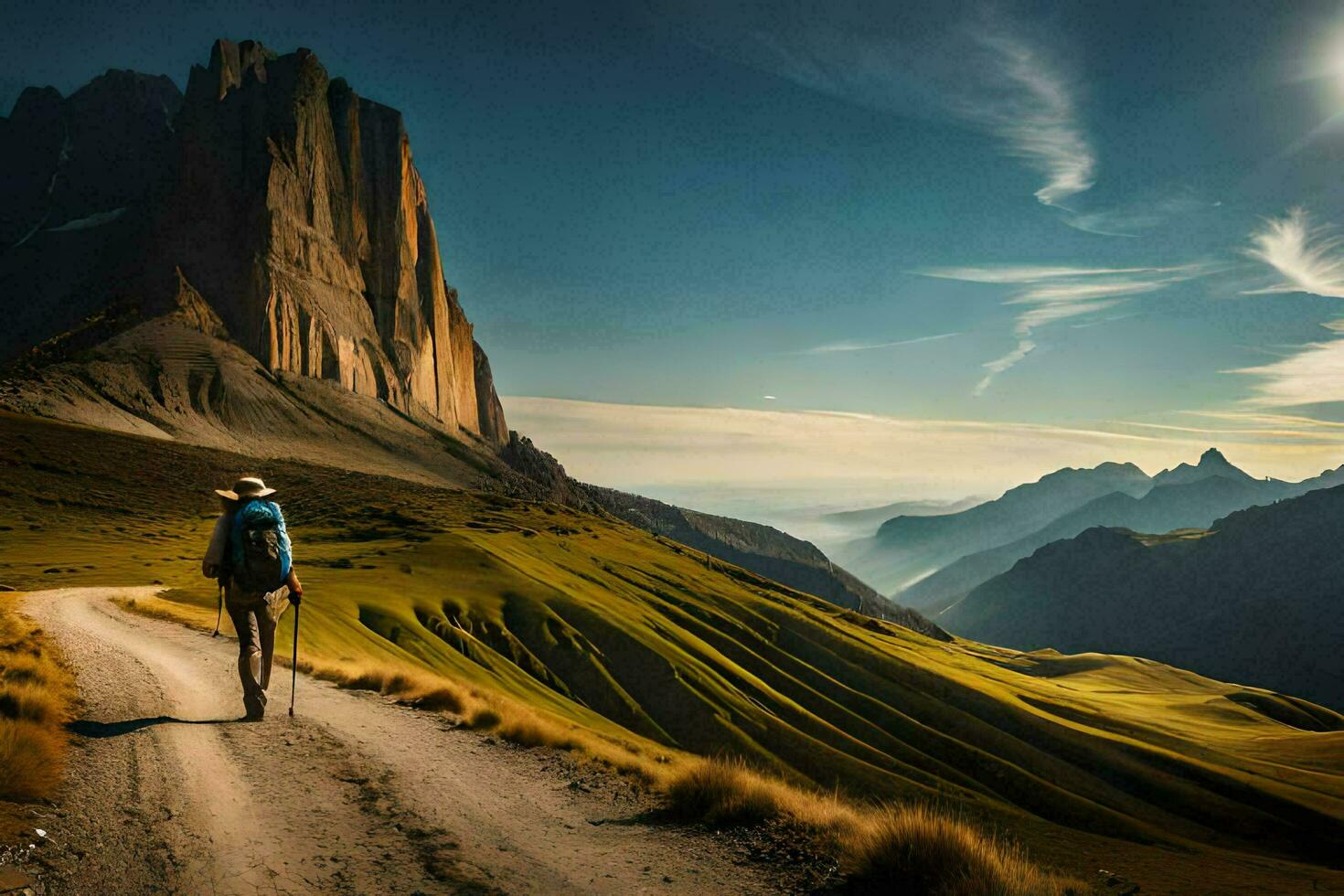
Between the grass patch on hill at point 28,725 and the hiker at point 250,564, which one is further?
the hiker at point 250,564

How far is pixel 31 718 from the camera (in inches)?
399

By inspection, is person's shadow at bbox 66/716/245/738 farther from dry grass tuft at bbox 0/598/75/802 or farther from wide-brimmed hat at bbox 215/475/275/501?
wide-brimmed hat at bbox 215/475/275/501

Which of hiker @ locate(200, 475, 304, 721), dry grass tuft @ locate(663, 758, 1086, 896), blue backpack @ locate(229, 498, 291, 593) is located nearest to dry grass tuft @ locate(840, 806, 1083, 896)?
dry grass tuft @ locate(663, 758, 1086, 896)

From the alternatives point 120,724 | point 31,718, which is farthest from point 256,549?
point 31,718

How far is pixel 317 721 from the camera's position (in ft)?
42.1

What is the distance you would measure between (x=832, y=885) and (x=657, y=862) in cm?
192

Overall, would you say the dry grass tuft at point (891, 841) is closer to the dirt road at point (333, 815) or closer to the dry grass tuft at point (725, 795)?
the dry grass tuft at point (725, 795)

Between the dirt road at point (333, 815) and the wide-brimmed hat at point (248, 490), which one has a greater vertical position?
the wide-brimmed hat at point (248, 490)

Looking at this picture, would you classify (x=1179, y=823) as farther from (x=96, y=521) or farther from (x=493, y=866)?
(x=96, y=521)

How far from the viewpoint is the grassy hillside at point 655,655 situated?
2530 inches

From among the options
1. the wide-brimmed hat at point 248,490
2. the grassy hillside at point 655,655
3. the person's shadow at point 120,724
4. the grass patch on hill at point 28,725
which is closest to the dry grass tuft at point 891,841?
the grass patch on hill at point 28,725

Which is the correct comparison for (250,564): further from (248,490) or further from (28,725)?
(28,725)

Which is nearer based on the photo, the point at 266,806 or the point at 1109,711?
the point at 266,806

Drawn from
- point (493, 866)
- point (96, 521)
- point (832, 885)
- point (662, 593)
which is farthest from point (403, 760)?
point (662, 593)
